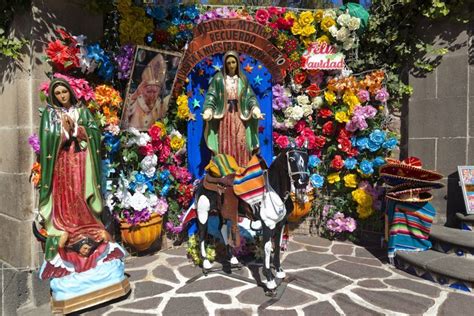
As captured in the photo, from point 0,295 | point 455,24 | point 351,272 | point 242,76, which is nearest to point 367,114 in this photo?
point 455,24

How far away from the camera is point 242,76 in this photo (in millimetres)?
5441

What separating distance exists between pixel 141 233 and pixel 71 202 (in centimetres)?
148

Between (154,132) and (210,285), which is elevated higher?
(154,132)

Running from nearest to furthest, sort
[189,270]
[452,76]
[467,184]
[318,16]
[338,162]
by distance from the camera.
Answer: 1. [189,270]
2. [467,184]
3. [452,76]
4. [338,162]
5. [318,16]

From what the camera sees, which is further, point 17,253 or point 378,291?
point 17,253

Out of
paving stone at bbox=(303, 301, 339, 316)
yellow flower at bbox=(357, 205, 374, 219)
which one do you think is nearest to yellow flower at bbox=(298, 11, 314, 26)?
yellow flower at bbox=(357, 205, 374, 219)

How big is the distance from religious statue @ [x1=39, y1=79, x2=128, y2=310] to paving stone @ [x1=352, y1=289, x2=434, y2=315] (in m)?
3.04

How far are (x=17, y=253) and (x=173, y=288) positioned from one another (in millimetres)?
2190

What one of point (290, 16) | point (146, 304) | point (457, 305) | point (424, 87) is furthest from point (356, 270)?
point (290, 16)

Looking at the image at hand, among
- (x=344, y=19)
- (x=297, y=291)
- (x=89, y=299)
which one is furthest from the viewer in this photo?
(x=344, y=19)

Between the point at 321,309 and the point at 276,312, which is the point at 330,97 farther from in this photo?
the point at 276,312

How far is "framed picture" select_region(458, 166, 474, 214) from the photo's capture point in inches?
210

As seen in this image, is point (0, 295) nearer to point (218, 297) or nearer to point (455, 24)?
point (218, 297)

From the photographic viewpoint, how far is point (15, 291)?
4.62m
